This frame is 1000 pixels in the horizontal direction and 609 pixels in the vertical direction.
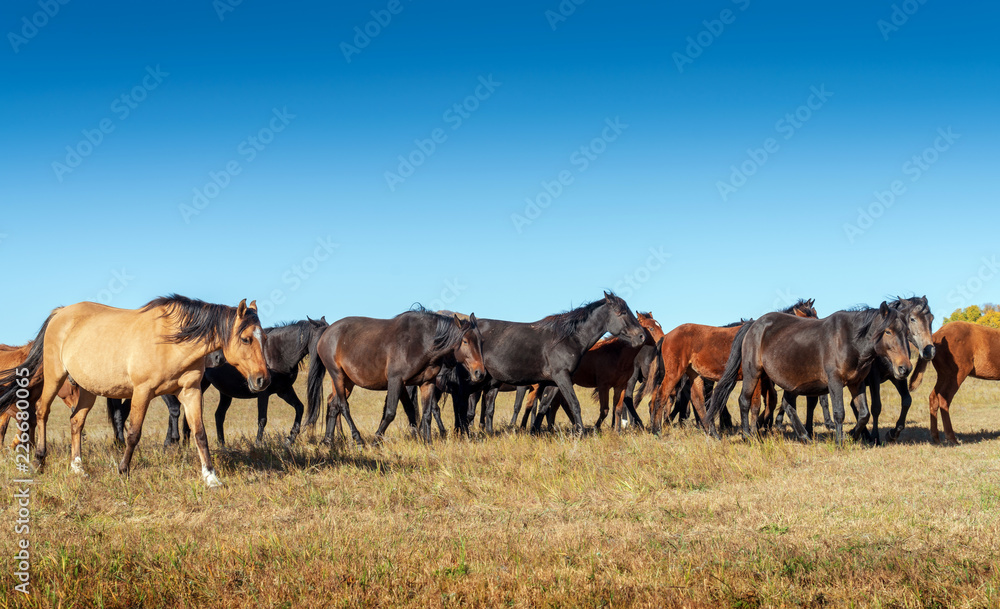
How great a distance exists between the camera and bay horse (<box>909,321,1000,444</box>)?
1162 cm

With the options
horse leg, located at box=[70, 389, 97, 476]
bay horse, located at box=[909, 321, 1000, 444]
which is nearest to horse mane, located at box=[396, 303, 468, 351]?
horse leg, located at box=[70, 389, 97, 476]

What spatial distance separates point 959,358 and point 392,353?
953cm

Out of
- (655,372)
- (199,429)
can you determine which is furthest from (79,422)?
(655,372)

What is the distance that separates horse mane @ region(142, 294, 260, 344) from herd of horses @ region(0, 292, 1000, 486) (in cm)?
2

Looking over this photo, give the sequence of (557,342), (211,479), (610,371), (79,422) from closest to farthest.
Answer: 1. (211,479)
2. (79,422)
3. (557,342)
4. (610,371)

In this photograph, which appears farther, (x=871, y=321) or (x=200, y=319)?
(x=871, y=321)

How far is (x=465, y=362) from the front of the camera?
11.8 m

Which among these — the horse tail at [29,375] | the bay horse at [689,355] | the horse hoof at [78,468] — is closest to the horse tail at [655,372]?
the bay horse at [689,355]

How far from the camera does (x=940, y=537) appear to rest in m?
5.41

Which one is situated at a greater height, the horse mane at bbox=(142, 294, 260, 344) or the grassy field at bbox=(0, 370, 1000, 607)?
the horse mane at bbox=(142, 294, 260, 344)

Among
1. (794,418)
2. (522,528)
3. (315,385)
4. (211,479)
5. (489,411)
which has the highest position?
(315,385)

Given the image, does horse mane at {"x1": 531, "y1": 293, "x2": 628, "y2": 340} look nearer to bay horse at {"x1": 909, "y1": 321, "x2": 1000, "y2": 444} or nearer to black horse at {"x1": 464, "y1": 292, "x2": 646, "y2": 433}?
black horse at {"x1": 464, "y1": 292, "x2": 646, "y2": 433}

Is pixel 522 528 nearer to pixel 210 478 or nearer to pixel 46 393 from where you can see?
pixel 210 478

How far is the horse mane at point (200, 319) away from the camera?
7.80 m
